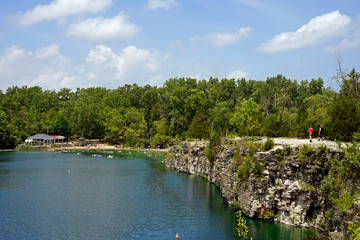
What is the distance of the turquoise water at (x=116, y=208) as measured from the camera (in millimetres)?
34094

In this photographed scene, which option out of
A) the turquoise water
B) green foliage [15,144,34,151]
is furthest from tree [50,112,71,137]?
the turquoise water

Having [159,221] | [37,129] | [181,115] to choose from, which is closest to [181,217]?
[159,221]

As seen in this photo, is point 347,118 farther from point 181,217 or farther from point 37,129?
point 37,129

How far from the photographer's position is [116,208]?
145 feet

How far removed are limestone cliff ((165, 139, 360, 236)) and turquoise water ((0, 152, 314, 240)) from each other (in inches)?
63.1

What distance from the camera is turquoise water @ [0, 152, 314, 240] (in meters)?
34.1

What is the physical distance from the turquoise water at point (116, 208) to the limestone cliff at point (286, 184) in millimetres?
1602

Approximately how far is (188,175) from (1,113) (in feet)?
279

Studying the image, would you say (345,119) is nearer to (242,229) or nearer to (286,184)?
(286,184)

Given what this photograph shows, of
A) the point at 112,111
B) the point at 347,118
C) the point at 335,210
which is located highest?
the point at 112,111

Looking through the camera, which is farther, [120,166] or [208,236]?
[120,166]

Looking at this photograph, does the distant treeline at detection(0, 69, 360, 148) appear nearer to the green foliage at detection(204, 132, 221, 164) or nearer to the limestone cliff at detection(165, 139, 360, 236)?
the green foliage at detection(204, 132, 221, 164)

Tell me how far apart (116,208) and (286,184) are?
2213 cm

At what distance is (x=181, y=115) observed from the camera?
12425 cm
